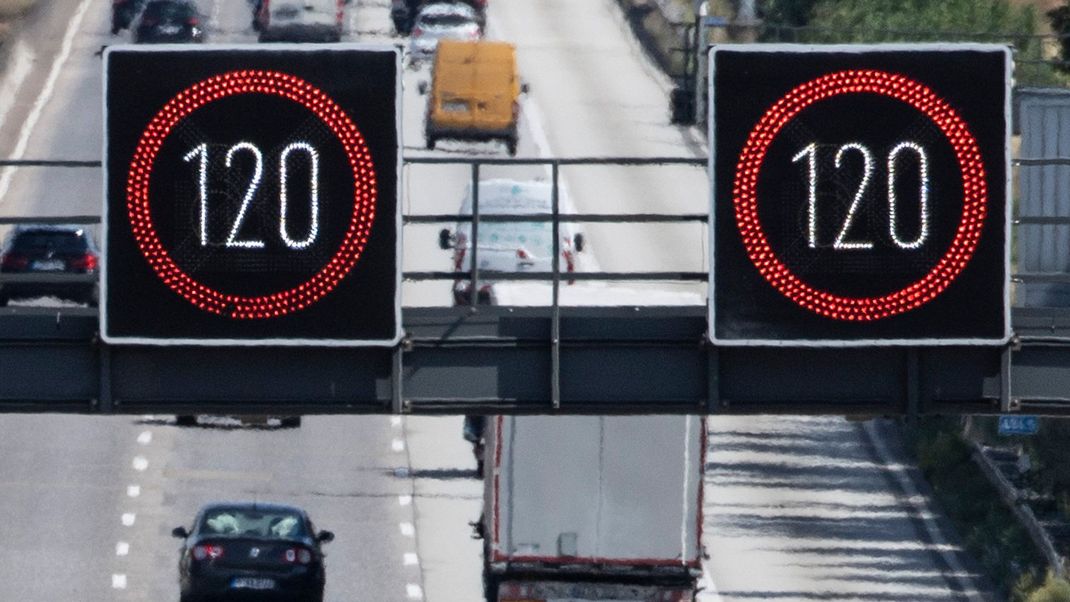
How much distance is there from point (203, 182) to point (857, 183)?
3533 millimetres

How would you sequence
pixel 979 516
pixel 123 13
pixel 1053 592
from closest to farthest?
pixel 1053 592, pixel 979 516, pixel 123 13

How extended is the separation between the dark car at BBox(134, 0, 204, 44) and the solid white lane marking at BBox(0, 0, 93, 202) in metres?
2.38

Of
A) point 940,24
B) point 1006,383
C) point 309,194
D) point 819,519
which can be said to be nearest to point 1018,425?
point 819,519

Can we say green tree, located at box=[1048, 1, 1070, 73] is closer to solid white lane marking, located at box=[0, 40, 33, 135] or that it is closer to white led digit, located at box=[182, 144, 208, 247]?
solid white lane marking, located at box=[0, 40, 33, 135]

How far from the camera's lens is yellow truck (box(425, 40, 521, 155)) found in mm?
67312

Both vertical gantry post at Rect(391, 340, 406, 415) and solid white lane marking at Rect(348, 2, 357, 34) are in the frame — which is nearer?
vertical gantry post at Rect(391, 340, 406, 415)

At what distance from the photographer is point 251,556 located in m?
36.7

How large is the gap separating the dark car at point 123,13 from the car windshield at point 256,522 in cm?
5494

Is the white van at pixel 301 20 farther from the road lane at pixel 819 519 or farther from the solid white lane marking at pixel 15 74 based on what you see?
the road lane at pixel 819 519

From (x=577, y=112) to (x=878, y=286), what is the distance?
209 ft

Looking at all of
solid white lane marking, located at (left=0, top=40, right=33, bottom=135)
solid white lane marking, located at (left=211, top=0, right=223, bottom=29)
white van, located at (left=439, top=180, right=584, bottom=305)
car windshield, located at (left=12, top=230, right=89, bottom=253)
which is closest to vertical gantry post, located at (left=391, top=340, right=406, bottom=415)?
white van, located at (left=439, top=180, right=584, bottom=305)

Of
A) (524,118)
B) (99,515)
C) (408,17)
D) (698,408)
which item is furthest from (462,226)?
(408,17)

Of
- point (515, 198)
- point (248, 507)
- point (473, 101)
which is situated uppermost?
point (473, 101)

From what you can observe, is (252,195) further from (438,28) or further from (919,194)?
(438,28)
